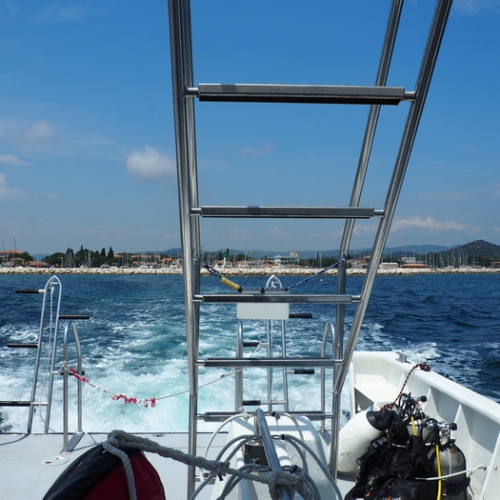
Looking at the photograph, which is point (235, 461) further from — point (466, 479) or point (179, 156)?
point (466, 479)

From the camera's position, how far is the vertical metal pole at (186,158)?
34.5 inches

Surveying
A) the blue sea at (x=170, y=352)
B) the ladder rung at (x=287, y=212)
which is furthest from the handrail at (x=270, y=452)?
the blue sea at (x=170, y=352)

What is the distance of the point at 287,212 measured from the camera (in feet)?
3.84

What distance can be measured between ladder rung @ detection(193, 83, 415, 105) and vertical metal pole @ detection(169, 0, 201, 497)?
5 centimetres

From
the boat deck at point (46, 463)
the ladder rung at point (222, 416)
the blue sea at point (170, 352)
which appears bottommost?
the blue sea at point (170, 352)

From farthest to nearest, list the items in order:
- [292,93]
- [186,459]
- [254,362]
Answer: [254,362]
[292,93]
[186,459]

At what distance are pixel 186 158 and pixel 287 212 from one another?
284mm

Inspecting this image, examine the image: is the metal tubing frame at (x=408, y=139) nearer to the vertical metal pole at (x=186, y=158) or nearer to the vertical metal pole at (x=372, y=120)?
the vertical metal pole at (x=372, y=120)

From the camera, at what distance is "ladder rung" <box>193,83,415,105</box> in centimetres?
91

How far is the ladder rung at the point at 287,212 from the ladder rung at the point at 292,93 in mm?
298

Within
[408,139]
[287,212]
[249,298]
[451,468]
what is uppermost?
[408,139]

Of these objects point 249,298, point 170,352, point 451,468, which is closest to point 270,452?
point 249,298

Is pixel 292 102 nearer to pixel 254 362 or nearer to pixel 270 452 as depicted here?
pixel 270 452

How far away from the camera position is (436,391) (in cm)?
304
